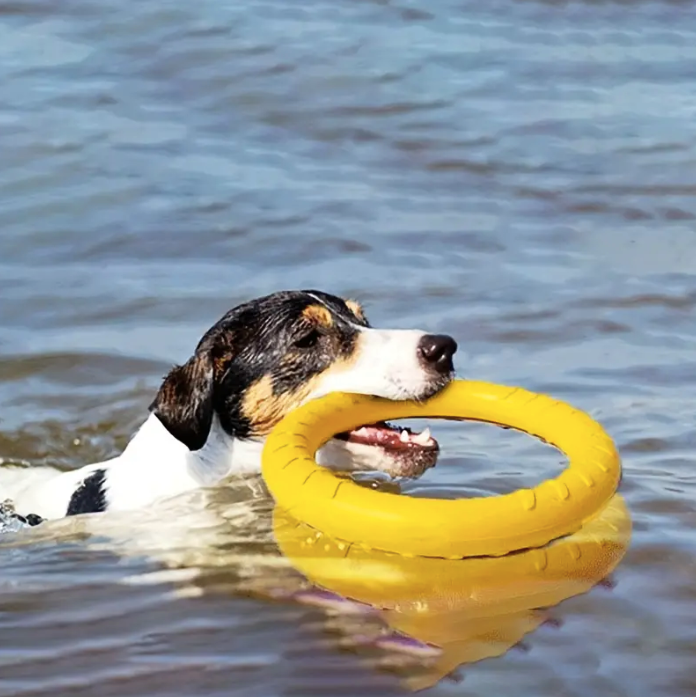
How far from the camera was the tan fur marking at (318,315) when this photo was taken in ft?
21.9

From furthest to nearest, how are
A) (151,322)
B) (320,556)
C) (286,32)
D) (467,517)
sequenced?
(286,32) → (151,322) → (320,556) → (467,517)

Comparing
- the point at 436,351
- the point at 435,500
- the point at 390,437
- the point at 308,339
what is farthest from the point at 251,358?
the point at 435,500

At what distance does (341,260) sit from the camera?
33.7ft

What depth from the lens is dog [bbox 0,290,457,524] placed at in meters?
6.45

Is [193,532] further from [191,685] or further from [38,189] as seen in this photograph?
[38,189]

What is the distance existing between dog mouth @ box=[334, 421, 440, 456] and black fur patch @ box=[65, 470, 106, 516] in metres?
1.07

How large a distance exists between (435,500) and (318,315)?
53.2 inches

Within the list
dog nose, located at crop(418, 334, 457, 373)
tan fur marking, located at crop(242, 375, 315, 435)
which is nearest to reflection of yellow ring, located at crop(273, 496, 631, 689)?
tan fur marking, located at crop(242, 375, 315, 435)

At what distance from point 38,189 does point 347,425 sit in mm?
5883

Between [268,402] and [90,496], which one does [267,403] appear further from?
[90,496]

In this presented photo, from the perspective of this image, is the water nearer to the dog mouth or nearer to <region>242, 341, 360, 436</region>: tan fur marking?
<region>242, 341, 360, 436</region>: tan fur marking

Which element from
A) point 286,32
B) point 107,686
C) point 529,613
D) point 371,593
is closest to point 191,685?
point 107,686

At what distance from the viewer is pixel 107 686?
5.27 metres

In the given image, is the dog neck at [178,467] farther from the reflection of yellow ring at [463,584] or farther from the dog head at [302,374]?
the reflection of yellow ring at [463,584]
